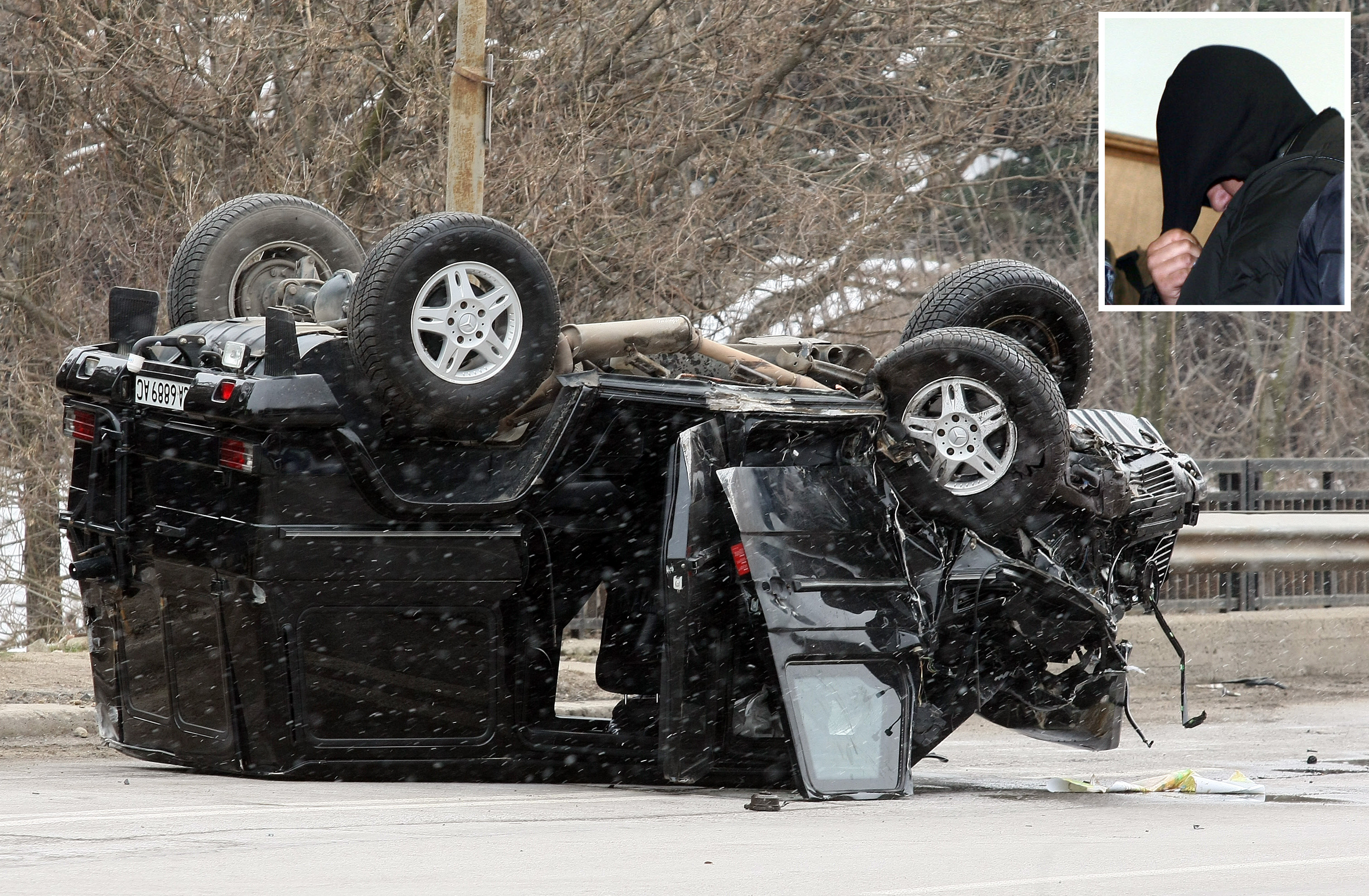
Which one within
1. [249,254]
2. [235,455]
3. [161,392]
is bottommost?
[235,455]

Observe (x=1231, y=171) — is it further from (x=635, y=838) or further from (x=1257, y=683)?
(x=635, y=838)

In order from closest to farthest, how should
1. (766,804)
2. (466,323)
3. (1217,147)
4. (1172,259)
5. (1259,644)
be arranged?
1. (766,804)
2. (466,323)
3. (1259,644)
4. (1217,147)
5. (1172,259)

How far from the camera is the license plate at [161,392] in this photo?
231 inches

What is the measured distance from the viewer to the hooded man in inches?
589

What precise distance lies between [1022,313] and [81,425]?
12.9ft

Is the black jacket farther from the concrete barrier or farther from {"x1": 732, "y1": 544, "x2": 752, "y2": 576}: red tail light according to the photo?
{"x1": 732, "y1": 544, "x2": 752, "y2": 576}: red tail light

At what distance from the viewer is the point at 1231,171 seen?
592 inches

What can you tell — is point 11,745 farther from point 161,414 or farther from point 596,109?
point 596,109

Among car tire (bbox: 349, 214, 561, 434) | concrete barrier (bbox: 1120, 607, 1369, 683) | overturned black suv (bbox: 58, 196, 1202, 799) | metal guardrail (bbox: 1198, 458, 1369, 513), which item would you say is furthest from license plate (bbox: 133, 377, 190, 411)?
metal guardrail (bbox: 1198, 458, 1369, 513)

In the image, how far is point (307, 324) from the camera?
612 centimetres

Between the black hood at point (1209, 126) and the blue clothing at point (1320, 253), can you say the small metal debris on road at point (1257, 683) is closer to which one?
the black hood at point (1209, 126)

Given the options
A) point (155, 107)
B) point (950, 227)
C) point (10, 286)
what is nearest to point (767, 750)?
point (155, 107)

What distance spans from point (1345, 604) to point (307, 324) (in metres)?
8.12

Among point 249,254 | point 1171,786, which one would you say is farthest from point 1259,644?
point 249,254
